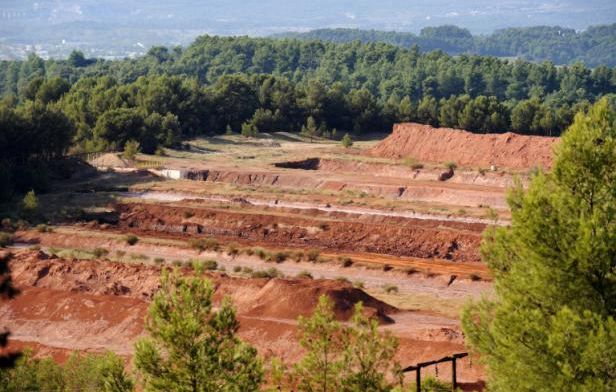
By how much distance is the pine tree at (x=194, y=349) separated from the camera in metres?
22.1

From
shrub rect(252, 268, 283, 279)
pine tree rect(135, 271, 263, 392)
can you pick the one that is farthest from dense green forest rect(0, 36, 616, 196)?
pine tree rect(135, 271, 263, 392)

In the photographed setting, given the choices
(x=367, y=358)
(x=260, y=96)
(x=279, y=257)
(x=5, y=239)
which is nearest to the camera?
(x=367, y=358)

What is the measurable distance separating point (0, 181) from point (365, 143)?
130 feet

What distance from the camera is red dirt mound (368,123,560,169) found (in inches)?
3381

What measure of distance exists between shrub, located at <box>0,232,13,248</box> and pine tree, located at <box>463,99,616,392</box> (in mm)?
43165

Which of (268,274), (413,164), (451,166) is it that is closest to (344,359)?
(268,274)

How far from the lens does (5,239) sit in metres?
61.8

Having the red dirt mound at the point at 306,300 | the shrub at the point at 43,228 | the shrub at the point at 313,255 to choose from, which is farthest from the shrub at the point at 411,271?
the shrub at the point at 43,228

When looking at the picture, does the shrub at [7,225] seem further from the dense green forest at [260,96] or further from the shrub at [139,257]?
the shrub at [139,257]

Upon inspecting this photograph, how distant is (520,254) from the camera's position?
21500mm

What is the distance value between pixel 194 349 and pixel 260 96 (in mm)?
93367

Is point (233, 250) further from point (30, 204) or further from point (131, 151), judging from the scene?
point (131, 151)

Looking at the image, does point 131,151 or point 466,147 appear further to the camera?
point 466,147

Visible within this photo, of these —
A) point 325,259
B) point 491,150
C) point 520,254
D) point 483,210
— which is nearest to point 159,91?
point 491,150
